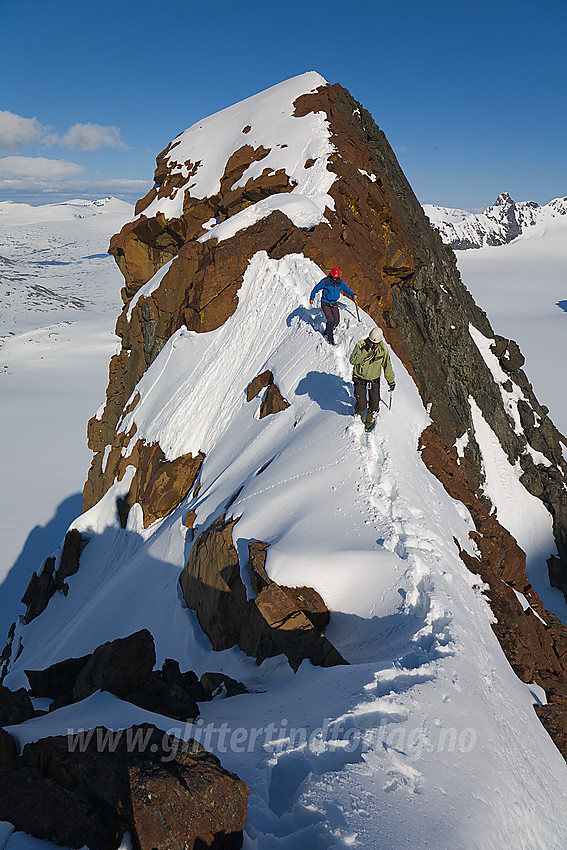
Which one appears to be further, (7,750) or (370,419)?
(370,419)

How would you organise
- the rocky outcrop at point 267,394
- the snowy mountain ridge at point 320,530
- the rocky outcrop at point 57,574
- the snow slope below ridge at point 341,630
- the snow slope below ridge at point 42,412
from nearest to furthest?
the snow slope below ridge at point 341,630, the snowy mountain ridge at point 320,530, the rocky outcrop at point 267,394, the rocky outcrop at point 57,574, the snow slope below ridge at point 42,412

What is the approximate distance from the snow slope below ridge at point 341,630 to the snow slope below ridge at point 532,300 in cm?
4468

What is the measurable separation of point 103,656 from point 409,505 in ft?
16.8

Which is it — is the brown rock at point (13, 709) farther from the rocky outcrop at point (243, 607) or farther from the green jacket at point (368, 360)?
the green jacket at point (368, 360)

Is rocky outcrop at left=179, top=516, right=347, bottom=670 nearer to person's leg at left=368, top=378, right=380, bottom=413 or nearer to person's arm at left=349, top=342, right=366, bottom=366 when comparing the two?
person's leg at left=368, top=378, right=380, bottom=413

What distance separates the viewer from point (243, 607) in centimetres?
714

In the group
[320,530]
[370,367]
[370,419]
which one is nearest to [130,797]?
[320,530]

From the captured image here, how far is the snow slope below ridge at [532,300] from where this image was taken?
218 ft

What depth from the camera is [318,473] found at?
844 centimetres

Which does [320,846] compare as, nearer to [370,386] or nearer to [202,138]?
[370,386]

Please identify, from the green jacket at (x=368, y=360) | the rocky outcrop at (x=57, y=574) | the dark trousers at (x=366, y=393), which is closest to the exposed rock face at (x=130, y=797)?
the green jacket at (x=368, y=360)

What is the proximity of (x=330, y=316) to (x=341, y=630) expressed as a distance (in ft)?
24.5

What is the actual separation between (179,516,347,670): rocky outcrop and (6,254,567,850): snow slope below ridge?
0.22 metres

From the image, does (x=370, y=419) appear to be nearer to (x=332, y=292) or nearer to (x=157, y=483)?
(x=332, y=292)
